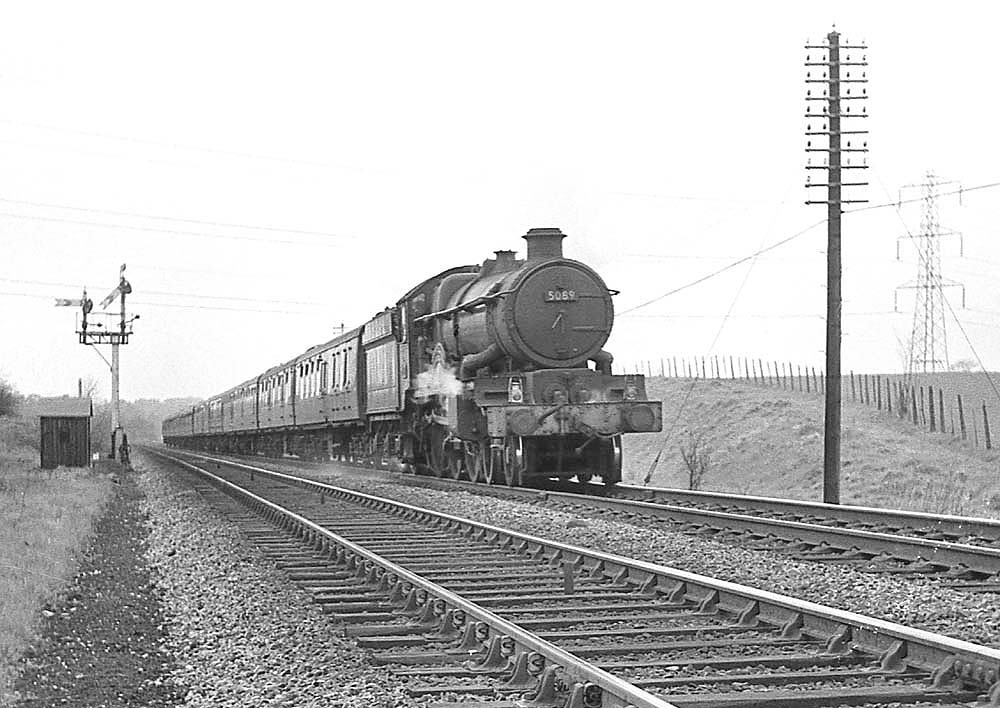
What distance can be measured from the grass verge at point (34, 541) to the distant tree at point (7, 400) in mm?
43133

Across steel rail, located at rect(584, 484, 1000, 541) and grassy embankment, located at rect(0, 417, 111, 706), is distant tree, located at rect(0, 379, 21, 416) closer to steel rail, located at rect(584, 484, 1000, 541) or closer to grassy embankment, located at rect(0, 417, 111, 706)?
grassy embankment, located at rect(0, 417, 111, 706)

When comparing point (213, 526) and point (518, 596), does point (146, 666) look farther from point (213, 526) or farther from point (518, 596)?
point (213, 526)

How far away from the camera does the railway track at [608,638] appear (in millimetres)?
5445

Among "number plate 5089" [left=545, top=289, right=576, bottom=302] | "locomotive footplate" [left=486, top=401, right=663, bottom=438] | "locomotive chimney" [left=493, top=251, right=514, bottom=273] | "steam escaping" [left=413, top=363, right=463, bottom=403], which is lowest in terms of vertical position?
"locomotive footplate" [left=486, top=401, right=663, bottom=438]

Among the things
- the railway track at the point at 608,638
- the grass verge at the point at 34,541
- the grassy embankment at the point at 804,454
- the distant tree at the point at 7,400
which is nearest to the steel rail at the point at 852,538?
the railway track at the point at 608,638

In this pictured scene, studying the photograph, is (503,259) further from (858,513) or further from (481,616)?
(481,616)

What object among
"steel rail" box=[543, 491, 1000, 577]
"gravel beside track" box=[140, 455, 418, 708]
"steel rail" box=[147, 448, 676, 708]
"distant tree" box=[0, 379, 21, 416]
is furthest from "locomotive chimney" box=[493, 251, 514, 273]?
"distant tree" box=[0, 379, 21, 416]

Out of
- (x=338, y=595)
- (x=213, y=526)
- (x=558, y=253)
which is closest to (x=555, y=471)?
(x=558, y=253)

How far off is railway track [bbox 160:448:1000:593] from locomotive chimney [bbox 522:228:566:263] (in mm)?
3718

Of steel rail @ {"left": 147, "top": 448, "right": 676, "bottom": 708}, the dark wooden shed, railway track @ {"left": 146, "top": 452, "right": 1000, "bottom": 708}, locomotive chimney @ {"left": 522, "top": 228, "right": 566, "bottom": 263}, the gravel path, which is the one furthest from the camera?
the dark wooden shed

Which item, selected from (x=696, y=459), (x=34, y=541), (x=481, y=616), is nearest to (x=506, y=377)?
(x=34, y=541)

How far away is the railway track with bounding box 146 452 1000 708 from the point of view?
5445 mm

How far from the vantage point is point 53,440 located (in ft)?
105

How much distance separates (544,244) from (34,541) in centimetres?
861
